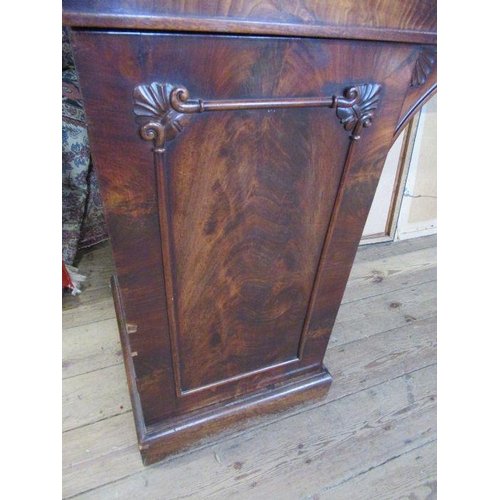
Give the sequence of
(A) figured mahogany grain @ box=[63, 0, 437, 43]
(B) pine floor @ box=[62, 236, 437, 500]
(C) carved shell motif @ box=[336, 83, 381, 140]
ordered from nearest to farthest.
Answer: (A) figured mahogany grain @ box=[63, 0, 437, 43]
(C) carved shell motif @ box=[336, 83, 381, 140]
(B) pine floor @ box=[62, 236, 437, 500]

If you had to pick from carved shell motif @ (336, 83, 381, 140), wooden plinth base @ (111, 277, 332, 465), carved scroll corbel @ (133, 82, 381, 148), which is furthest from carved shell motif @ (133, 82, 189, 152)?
wooden plinth base @ (111, 277, 332, 465)

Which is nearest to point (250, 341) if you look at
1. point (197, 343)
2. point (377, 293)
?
point (197, 343)

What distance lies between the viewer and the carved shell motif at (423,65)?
71 centimetres

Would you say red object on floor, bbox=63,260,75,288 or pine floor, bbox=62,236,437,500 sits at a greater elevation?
red object on floor, bbox=63,260,75,288

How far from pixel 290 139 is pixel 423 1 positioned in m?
0.28

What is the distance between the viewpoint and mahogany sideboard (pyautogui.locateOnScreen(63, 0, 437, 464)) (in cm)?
54

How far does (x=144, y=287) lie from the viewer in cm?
74

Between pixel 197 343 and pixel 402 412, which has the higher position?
pixel 197 343

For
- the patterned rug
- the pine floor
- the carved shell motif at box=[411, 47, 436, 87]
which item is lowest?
the pine floor

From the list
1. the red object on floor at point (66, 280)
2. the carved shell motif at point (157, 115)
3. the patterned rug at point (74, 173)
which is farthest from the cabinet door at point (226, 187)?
the patterned rug at point (74, 173)

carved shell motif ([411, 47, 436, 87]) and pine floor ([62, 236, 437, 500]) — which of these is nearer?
carved shell motif ([411, 47, 436, 87])

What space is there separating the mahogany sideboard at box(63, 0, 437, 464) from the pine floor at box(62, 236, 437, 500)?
0.29ft

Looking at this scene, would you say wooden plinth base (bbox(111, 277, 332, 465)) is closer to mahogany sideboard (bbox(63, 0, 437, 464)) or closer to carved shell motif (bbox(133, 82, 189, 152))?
mahogany sideboard (bbox(63, 0, 437, 464))

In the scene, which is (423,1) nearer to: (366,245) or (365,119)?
(365,119)
